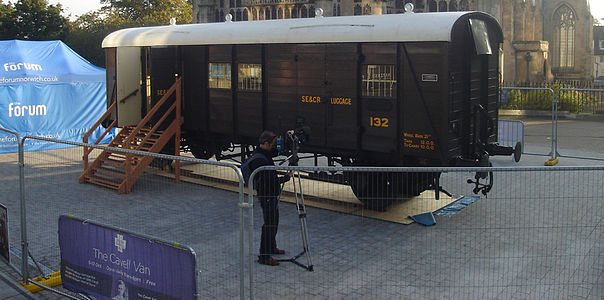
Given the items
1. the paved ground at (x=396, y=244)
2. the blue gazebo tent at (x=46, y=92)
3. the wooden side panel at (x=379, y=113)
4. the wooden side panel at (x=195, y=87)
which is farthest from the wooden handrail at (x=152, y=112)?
the blue gazebo tent at (x=46, y=92)

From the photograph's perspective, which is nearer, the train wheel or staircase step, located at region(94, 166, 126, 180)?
the train wheel

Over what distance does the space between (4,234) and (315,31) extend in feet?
22.4

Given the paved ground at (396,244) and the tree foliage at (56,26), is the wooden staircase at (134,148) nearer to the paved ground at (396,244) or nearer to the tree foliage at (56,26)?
Result: the paved ground at (396,244)

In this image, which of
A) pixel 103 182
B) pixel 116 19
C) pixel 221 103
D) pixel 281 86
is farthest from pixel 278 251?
pixel 116 19

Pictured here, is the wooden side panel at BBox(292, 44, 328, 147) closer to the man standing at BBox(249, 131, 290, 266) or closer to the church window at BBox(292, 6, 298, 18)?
the man standing at BBox(249, 131, 290, 266)

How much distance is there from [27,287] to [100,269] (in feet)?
6.92

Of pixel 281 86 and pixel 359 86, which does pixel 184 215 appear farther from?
pixel 281 86

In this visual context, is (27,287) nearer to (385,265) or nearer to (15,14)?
(385,265)

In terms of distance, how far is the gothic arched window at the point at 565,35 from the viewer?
5219cm

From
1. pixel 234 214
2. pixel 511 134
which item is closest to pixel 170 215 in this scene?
pixel 234 214

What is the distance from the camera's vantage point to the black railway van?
11367 mm

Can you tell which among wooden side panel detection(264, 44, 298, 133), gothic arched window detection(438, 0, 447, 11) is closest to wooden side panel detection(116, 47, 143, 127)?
wooden side panel detection(264, 44, 298, 133)

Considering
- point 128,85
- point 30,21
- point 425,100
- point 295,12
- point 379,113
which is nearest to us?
point 425,100

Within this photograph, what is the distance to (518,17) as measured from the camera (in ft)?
160
